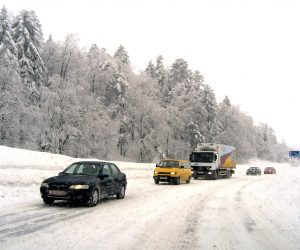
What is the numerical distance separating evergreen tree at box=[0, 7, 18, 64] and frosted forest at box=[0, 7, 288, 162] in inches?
4.4

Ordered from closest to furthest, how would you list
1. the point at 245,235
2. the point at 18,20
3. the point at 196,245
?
the point at 196,245 < the point at 245,235 < the point at 18,20

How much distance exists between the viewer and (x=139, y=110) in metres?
58.0

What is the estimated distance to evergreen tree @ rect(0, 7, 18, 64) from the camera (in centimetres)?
4300

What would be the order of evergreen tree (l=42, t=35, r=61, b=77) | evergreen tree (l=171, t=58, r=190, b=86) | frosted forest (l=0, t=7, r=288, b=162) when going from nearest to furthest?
frosted forest (l=0, t=7, r=288, b=162)
evergreen tree (l=42, t=35, r=61, b=77)
evergreen tree (l=171, t=58, r=190, b=86)

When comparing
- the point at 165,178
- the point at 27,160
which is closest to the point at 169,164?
the point at 165,178

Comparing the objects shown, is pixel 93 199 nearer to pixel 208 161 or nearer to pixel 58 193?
pixel 58 193

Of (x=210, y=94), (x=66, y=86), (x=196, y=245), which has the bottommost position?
(x=196, y=245)

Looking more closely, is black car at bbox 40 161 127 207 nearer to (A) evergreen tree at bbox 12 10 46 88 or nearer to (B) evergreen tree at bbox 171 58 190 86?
(A) evergreen tree at bbox 12 10 46 88

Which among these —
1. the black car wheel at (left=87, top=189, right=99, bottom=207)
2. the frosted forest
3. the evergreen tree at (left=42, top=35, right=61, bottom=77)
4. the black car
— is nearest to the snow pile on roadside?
the black car

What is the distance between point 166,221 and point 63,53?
47.9 m

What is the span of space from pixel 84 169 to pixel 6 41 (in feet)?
116

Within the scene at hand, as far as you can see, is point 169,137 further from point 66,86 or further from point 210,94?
point 66,86

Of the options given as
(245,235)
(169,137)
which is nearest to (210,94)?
(169,137)

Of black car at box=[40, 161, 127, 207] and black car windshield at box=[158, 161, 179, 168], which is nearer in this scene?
black car at box=[40, 161, 127, 207]
